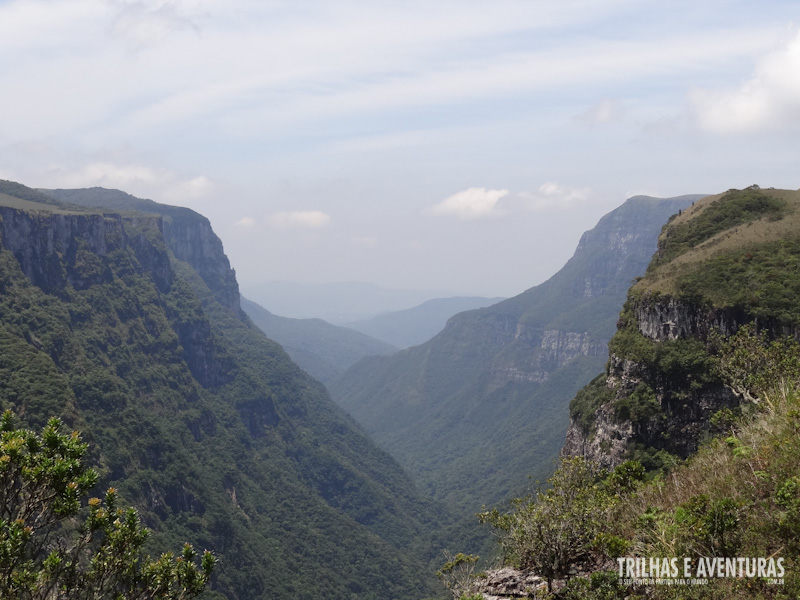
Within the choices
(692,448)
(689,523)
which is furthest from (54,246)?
(689,523)


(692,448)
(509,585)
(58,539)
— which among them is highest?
(58,539)

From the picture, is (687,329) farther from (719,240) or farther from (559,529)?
(559,529)

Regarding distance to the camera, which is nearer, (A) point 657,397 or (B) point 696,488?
(B) point 696,488

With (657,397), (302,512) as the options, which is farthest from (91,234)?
(657,397)

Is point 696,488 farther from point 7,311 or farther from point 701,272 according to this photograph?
point 7,311

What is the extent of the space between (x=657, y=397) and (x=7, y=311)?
142 m

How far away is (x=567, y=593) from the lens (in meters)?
15.7

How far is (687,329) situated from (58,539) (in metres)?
77.1

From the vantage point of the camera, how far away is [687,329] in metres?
76.8

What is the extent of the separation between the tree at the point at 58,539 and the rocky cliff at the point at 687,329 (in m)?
59.4

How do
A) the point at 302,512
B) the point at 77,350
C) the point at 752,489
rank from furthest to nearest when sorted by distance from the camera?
1. the point at 302,512
2. the point at 77,350
3. the point at 752,489

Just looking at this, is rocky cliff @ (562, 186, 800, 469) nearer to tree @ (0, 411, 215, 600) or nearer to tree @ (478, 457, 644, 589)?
tree @ (478, 457, 644, 589)

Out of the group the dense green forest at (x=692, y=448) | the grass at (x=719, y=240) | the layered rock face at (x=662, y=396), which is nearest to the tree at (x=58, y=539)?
the dense green forest at (x=692, y=448)

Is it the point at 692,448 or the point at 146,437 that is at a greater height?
the point at 692,448
